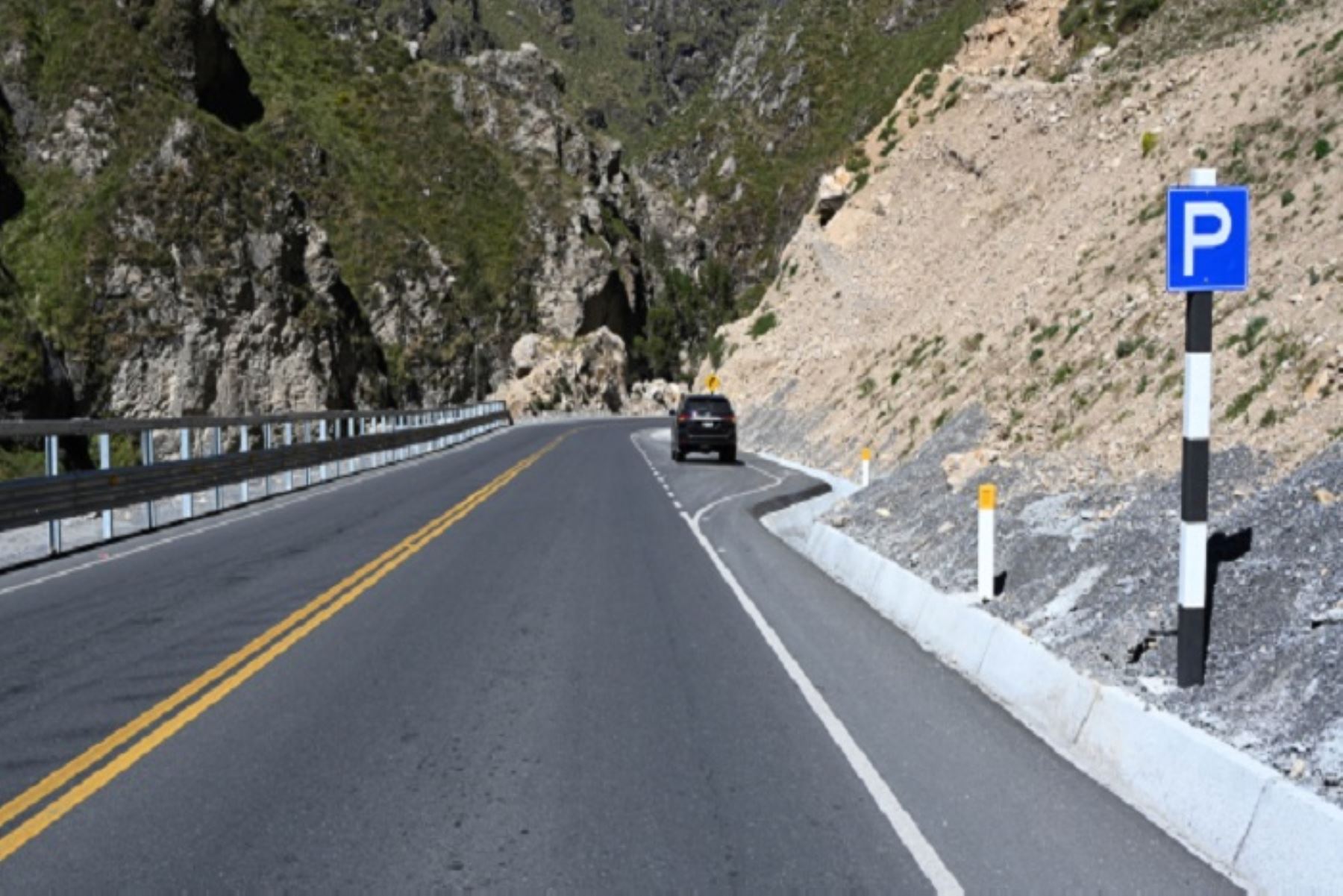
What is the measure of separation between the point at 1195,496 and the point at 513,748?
4165 mm

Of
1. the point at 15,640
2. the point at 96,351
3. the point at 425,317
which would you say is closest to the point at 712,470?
the point at 15,640

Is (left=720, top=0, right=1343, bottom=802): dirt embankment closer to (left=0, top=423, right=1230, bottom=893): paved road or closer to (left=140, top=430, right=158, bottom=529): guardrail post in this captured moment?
(left=0, top=423, right=1230, bottom=893): paved road

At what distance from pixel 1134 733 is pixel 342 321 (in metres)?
78.9

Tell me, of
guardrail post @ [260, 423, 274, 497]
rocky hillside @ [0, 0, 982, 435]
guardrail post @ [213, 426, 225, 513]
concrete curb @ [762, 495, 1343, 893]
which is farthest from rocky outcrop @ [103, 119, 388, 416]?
concrete curb @ [762, 495, 1343, 893]

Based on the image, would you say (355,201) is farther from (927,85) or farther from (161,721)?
(161,721)

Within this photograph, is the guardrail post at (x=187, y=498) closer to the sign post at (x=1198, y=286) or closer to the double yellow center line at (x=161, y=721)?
the double yellow center line at (x=161, y=721)

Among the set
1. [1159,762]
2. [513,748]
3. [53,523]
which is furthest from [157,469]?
[1159,762]

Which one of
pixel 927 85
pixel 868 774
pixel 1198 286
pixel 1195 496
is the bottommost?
pixel 868 774

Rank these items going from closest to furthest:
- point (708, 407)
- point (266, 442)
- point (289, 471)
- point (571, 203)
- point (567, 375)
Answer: point (266, 442) < point (289, 471) < point (708, 407) < point (567, 375) < point (571, 203)

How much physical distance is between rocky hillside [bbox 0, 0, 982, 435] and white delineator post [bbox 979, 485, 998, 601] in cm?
5334

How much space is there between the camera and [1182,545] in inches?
287

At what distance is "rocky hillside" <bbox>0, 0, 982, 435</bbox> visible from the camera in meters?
68.0

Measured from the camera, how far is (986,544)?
10734 millimetres

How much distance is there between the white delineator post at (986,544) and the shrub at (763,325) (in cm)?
4491
